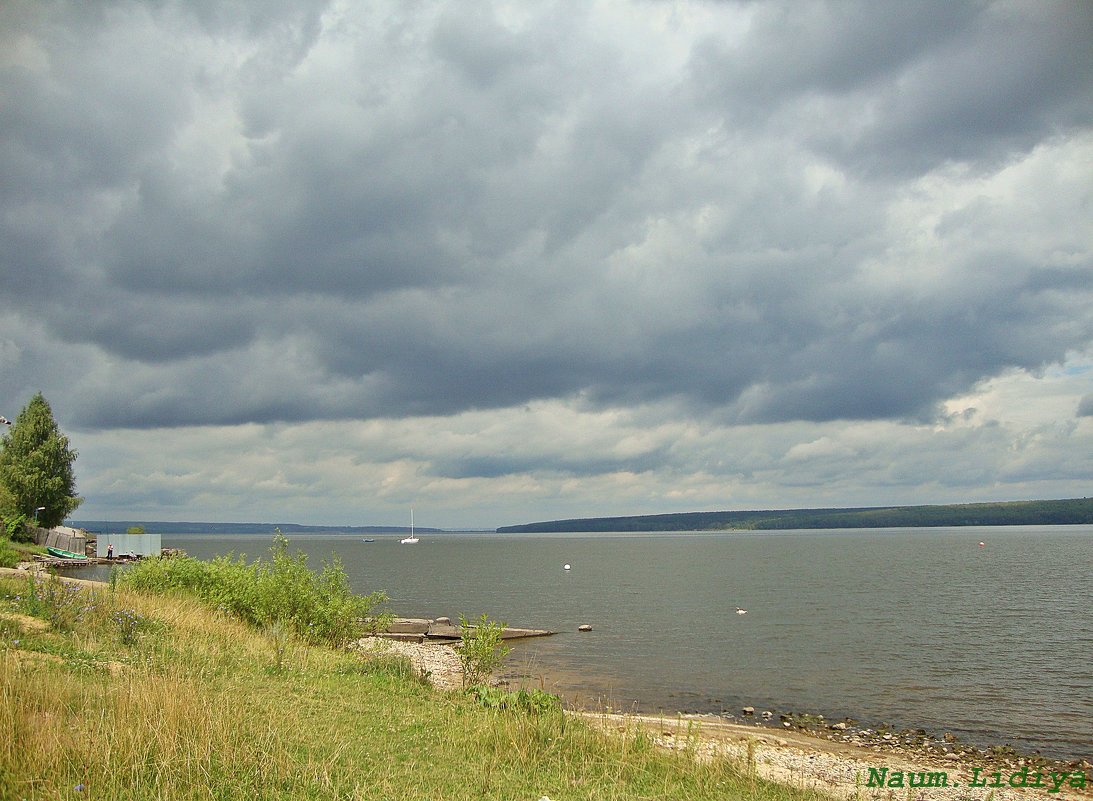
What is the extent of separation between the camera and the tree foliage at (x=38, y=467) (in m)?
78.4

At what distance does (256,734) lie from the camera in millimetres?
10531

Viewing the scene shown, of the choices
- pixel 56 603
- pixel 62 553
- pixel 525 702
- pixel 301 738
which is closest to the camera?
pixel 301 738

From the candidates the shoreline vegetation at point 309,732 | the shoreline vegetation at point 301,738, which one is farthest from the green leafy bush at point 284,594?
the shoreline vegetation at point 301,738

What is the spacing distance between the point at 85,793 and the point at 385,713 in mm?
7040

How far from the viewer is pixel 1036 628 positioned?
46625mm

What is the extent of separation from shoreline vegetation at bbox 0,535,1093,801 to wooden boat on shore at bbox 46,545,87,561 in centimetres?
6438

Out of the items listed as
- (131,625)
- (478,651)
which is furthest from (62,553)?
(478,651)

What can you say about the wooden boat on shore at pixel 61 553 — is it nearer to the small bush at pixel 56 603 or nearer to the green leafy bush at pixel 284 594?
the green leafy bush at pixel 284 594

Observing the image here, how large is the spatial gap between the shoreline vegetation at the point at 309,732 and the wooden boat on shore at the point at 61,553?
64.4 m

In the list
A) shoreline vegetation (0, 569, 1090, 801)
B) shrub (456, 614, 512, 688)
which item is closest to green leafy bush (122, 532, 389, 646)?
shoreline vegetation (0, 569, 1090, 801)

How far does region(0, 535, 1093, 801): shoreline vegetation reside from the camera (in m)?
9.11

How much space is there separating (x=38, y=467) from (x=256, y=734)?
3410 inches

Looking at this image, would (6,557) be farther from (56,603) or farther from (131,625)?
(131,625)

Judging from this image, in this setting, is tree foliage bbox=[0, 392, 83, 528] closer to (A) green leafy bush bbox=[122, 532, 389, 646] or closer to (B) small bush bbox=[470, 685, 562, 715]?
(A) green leafy bush bbox=[122, 532, 389, 646]
